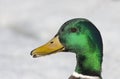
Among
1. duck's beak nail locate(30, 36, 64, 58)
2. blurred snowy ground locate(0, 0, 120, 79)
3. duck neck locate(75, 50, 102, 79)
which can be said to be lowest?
blurred snowy ground locate(0, 0, 120, 79)

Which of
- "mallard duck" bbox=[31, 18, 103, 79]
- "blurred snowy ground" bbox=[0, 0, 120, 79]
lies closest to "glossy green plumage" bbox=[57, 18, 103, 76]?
"mallard duck" bbox=[31, 18, 103, 79]

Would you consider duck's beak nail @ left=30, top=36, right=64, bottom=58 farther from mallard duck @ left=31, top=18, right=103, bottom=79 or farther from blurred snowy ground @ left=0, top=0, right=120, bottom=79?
blurred snowy ground @ left=0, top=0, right=120, bottom=79

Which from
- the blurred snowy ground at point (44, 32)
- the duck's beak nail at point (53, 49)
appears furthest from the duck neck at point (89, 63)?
the blurred snowy ground at point (44, 32)

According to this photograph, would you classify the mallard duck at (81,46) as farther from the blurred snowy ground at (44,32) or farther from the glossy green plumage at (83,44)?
the blurred snowy ground at (44,32)

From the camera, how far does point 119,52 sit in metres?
6.30

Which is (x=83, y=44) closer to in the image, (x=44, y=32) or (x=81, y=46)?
(x=81, y=46)

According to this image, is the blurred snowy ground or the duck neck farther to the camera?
the blurred snowy ground

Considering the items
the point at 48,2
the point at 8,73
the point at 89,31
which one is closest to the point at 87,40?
the point at 89,31

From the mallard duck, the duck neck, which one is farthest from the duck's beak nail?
the duck neck

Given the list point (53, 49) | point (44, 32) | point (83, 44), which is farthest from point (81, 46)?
point (44, 32)

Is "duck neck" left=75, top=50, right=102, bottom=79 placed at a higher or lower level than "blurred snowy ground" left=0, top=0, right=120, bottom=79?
higher

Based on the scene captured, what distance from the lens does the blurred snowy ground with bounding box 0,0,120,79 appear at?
A: 230 inches

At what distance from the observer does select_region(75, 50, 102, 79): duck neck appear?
14.8ft

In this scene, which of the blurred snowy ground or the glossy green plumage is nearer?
the glossy green plumage
